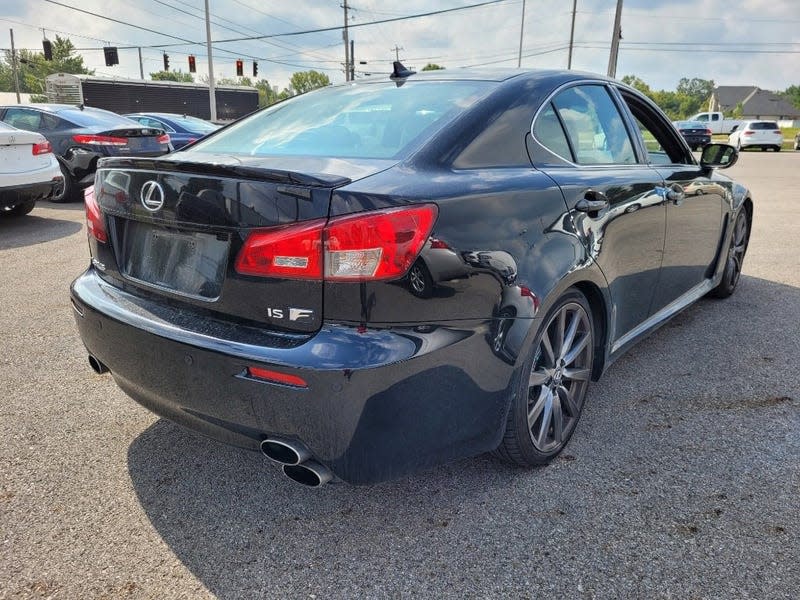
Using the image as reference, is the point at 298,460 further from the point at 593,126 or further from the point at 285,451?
the point at 593,126

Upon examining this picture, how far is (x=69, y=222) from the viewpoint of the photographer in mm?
8180

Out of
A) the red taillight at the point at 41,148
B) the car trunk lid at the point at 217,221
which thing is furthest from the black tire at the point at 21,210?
the car trunk lid at the point at 217,221

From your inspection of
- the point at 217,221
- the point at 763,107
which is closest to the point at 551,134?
the point at 217,221

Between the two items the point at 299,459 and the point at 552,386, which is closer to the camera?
the point at 299,459

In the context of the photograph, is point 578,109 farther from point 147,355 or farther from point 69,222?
point 69,222

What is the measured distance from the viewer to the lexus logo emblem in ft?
6.66

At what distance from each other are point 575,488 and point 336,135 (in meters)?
1.65

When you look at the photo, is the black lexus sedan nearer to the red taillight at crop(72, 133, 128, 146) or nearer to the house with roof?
the red taillight at crop(72, 133, 128, 146)

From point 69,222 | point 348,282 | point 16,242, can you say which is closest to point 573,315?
point 348,282

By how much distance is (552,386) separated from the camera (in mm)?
2521

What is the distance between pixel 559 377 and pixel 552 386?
0.06 metres

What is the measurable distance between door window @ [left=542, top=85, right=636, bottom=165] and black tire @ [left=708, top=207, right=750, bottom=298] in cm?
201

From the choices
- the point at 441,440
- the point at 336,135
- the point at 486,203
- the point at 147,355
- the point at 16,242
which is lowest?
the point at 16,242

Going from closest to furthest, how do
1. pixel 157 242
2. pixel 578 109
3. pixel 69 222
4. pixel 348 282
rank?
pixel 348 282, pixel 157 242, pixel 578 109, pixel 69 222
